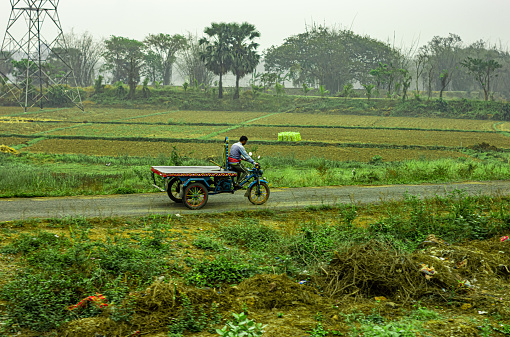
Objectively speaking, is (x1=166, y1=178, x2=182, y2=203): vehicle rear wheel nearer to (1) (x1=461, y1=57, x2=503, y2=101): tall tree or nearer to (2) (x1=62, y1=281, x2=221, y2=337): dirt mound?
(2) (x1=62, y1=281, x2=221, y2=337): dirt mound

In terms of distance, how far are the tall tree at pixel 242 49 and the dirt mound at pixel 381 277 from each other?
217 ft

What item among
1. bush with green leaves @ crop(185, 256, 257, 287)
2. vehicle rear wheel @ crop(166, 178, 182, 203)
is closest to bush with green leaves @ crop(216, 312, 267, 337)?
bush with green leaves @ crop(185, 256, 257, 287)

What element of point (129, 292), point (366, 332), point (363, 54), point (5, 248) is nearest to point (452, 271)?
point (366, 332)

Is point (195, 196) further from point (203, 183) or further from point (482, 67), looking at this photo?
point (482, 67)

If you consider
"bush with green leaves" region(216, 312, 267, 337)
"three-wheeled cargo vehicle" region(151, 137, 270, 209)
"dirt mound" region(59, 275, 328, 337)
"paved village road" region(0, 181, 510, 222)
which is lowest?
"dirt mound" region(59, 275, 328, 337)

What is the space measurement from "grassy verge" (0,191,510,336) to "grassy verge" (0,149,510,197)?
216 inches

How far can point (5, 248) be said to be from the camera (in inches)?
338

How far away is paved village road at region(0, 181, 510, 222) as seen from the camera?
12055mm

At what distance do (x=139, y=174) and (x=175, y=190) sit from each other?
511 centimetres

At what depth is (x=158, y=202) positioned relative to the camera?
13.8 metres

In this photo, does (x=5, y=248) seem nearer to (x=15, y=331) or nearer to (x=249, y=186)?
(x=15, y=331)

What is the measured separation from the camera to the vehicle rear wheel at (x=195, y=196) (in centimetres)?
1288

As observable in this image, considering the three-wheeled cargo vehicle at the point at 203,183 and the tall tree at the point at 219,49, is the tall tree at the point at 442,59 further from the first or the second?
the three-wheeled cargo vehicle at the point at 203,183

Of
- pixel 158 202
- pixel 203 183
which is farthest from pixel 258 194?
pixel 158 202
